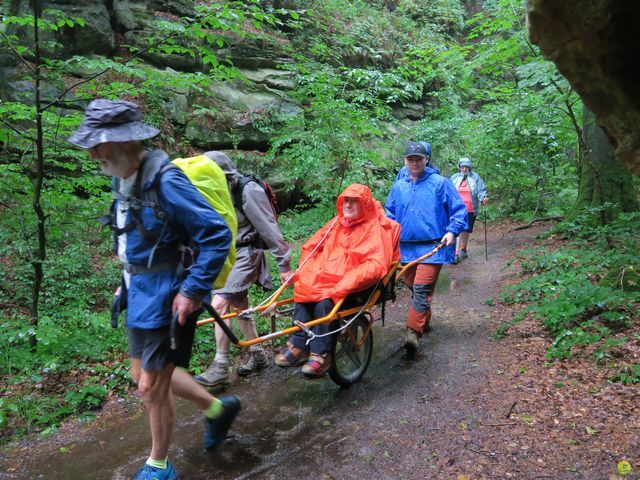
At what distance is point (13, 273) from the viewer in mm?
8148

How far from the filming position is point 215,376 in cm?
446

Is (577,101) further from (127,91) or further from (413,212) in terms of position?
(127,91)

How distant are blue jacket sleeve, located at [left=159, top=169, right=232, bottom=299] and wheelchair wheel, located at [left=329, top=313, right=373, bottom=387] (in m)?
1.96

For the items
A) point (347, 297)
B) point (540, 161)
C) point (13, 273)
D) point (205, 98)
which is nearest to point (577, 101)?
point (540, 161)

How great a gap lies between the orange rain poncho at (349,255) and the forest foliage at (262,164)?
1.85 meters

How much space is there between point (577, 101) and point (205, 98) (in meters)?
10.0

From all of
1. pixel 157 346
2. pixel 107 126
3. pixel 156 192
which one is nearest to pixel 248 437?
pixel 157 346

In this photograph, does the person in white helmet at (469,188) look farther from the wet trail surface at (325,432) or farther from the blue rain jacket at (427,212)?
the wet trail surface at (325,432)

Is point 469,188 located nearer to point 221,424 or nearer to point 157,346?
point 221,424

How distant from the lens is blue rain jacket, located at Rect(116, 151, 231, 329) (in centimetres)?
250

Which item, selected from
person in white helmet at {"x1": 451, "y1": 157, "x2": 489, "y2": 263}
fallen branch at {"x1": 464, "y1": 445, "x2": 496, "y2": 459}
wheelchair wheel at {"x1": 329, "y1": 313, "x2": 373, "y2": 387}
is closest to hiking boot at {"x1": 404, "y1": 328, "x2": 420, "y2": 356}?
wheelchair wheel at {"x1": 329, "y1": 313, "x2": 373, "y2": 387}

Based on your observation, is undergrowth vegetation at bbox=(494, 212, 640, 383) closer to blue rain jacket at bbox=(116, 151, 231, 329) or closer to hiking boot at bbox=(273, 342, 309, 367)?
hiking boot at bbox=(273, 342, 309, 367)

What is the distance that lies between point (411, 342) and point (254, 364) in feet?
6.08

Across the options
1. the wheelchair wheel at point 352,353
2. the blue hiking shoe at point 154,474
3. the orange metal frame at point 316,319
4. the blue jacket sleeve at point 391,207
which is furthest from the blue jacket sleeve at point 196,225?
the blue jacket sleeve at point 391,207
